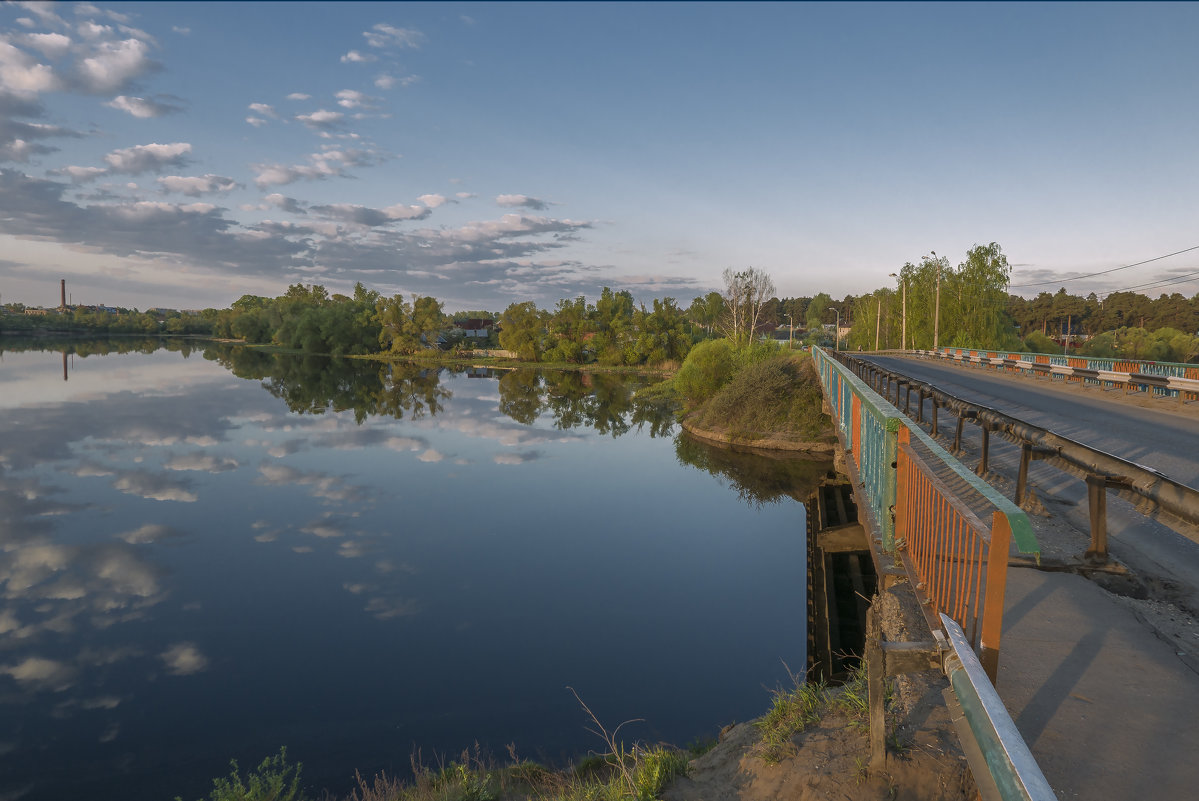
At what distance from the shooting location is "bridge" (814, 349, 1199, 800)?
9.47ft

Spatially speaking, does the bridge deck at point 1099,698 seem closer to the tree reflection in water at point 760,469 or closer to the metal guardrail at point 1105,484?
the metal guardrail at point 1105,484

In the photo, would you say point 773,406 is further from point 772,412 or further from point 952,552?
point 952,552

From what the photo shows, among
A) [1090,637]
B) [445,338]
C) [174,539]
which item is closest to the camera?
[1090,637]

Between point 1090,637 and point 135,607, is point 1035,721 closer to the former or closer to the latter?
point 1090,637

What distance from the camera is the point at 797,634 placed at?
13.6m

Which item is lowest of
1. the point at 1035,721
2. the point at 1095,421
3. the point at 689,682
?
the point at 689,682

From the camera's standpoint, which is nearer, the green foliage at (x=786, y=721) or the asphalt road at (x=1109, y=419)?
the green foliage at (x=786, y=721)

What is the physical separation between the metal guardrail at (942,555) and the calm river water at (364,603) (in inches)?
259

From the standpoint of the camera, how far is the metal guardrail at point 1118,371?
52.7 feet

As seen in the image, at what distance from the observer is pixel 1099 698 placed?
3543mm

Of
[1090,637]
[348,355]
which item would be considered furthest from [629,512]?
[348,355]

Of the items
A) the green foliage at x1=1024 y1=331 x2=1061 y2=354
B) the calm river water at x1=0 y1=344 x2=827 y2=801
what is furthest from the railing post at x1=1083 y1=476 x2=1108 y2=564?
the green foliage at x1=1024 y1=331 x2=1061 y2=354

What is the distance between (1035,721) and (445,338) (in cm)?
12732

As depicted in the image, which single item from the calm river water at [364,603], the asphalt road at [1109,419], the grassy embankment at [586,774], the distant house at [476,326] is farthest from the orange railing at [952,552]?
the distant house at [476,326]
